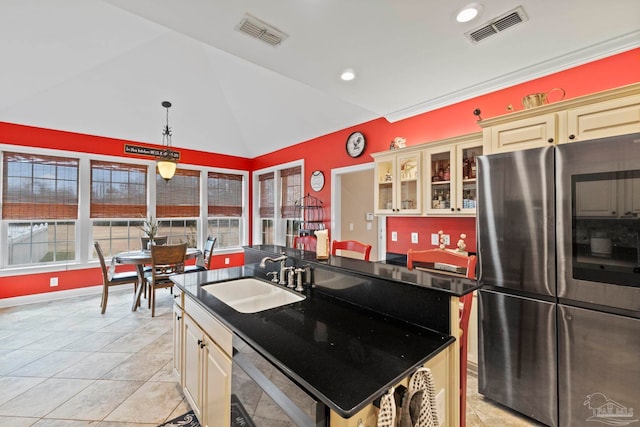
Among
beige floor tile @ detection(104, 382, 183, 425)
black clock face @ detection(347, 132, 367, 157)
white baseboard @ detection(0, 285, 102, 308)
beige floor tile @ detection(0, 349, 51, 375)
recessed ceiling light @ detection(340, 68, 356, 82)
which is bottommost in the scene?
beige floor tile @ detection(104, 382, 183, 425)

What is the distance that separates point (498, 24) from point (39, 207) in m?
6.22

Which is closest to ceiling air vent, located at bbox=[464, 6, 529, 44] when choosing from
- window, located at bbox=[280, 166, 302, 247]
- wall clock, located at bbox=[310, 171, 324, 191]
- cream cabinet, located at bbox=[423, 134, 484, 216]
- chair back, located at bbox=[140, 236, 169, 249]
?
cream cabinet, located at bbox=[423, 134, 484, 216]

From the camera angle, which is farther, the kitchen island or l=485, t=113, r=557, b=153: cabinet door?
l=485, t=113, r=557, b=153: cabinet door

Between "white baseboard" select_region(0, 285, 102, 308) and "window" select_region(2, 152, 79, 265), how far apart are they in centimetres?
52

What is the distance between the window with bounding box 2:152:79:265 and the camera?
4.13 meters

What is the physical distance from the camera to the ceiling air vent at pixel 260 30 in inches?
72.6

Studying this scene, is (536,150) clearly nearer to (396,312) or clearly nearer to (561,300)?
(561,300)

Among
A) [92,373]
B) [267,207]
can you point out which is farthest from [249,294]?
[267,207]

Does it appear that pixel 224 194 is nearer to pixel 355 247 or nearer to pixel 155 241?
pixel 155 241

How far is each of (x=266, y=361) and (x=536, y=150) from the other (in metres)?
2.14

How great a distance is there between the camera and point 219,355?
144 cm

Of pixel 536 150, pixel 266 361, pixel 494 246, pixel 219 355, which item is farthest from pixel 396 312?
pixel 536 150

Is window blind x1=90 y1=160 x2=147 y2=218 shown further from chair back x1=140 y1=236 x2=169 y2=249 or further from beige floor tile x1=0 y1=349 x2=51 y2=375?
beige floor tile x1=0 y1=349 x2=51 y2=375

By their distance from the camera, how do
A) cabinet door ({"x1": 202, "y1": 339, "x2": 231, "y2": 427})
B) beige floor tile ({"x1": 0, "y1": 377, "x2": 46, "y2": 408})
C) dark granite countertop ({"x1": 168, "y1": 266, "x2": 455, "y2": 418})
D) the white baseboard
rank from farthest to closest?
the white baseboard → beige floor tile ({"x1": 0, "y1": 377, "x2": 46, "y2": 408}) → cabinet door ({"x1": 202, "y1": 339, "x2": 231, "y2": 427}) → dark granite countertop ({"x1": 168, "y1": 266, "x2": 455, "y2": 418})
